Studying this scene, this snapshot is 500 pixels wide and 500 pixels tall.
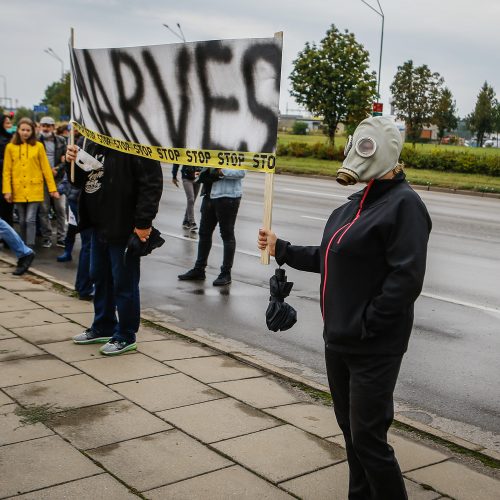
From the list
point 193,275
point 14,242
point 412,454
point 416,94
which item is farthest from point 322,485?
point 416,94

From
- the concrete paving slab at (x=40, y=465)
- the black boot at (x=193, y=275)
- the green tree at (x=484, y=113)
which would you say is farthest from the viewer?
the green tree at (x=484, y=113)

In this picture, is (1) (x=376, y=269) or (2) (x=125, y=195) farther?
(2) (x=125, y=195)

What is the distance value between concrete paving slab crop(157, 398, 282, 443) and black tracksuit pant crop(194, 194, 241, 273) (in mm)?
4249

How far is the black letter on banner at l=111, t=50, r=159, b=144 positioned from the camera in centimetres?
529

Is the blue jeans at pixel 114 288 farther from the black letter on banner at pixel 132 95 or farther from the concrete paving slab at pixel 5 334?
the black letter on banner at pixel 132 95

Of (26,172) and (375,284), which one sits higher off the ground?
(375,284)

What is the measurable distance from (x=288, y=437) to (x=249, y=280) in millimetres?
5208

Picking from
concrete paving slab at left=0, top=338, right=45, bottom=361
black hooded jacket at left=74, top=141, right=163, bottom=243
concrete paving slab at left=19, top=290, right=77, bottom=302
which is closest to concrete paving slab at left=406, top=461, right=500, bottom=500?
black hooded jacket at left=74, top=141, right=163, bottom=243

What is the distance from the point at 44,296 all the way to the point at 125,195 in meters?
2.61

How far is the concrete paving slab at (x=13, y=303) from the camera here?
276 inches

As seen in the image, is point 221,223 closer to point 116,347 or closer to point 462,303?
point 462,303

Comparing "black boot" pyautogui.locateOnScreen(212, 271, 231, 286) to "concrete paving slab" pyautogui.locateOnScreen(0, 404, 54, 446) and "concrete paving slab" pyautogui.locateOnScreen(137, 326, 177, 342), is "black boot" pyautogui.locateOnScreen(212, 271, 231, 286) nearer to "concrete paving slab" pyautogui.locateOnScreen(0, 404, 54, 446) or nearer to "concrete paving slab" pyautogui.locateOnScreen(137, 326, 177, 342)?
"concrete paving slab" pyautogui.locateOnScreen(137, 326, 177, 342)

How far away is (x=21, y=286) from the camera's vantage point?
8.09 meters

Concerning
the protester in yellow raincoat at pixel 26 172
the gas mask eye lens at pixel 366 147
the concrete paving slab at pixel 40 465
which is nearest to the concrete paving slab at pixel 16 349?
the concrete paving slab at pixel 40 465
